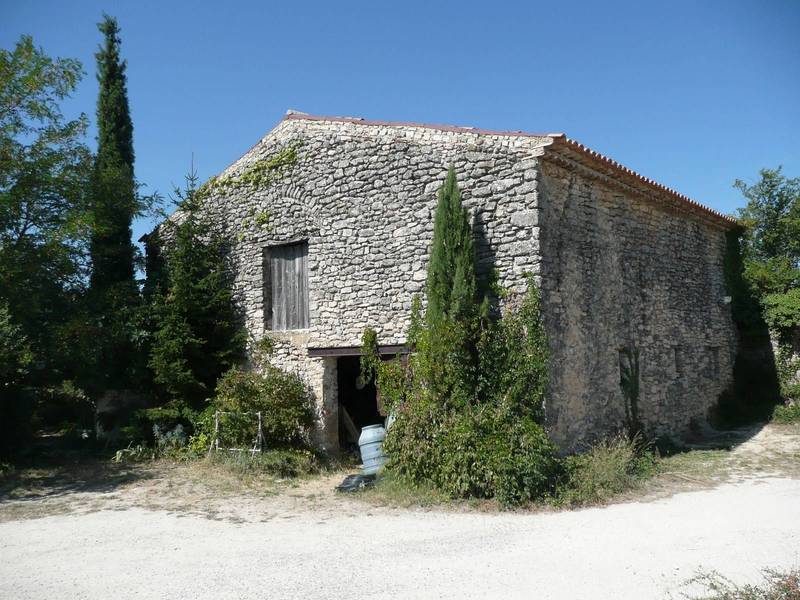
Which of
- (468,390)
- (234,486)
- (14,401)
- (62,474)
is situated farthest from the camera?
(14,401)

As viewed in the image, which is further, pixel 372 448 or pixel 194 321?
pixel 194 321

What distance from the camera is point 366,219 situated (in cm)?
991

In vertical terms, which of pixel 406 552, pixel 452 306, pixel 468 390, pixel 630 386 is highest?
pixel 452 306

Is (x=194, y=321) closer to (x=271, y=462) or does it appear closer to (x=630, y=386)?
(x=271, y=462)

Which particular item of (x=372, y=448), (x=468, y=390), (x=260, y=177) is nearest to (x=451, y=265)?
(x=468, y=390)

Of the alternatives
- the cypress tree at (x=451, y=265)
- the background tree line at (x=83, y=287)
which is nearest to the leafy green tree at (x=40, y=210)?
the background tree line at (x=83, y=287)

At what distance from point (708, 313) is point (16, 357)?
13.4 metres

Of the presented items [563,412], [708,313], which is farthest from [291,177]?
[708,313]

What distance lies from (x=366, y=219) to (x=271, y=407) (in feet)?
11.4

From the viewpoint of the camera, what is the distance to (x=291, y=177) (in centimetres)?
1107

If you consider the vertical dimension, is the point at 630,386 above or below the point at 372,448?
above

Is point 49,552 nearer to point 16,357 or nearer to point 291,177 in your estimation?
point 16,357

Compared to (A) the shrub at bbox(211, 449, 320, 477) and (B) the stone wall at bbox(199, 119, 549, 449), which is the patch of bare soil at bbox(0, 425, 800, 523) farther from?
(B) the stone wall at bbox(199, 119, 549, 449)

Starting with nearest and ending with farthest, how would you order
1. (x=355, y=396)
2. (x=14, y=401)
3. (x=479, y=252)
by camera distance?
(x=479, y=252) → (x=14, y=401) → (x=355, y=396)
